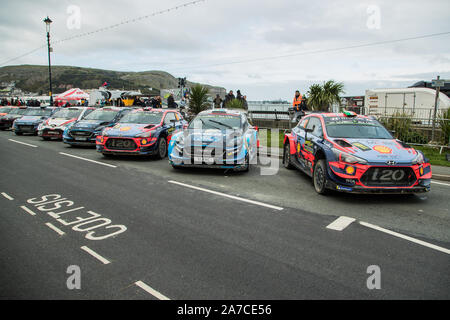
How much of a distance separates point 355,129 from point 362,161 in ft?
5.06

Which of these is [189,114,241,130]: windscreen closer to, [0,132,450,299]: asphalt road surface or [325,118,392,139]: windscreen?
[0,132,450,299]: asphalt road surface

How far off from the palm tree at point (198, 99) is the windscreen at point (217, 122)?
12.1 meters

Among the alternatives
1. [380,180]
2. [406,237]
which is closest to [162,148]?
[380,180]

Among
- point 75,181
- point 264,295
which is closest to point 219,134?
point 75,181

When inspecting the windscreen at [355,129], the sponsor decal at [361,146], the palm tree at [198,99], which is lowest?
the sponsor decal at [361,146]

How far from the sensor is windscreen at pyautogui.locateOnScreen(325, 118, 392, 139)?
23.5 ft

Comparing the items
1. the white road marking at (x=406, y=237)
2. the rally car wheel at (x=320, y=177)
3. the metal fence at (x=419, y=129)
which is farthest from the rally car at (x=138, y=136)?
the metal fence at (x=419, y=129)

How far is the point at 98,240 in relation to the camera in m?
4.38

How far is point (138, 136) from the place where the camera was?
10312 mm

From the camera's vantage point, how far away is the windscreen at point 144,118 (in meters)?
11.5

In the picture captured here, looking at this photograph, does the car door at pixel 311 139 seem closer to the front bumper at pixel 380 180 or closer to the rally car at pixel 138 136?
the front bumper at pixel 380 180

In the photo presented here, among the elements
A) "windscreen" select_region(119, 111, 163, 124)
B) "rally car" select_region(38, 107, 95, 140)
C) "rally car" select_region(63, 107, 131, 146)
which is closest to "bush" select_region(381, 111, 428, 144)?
"windscreen" select_region(119, 111, 163, 124)

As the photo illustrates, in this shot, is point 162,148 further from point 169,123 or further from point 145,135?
point 169,123
